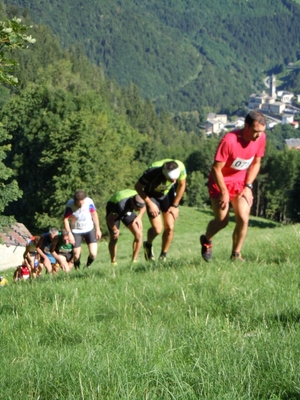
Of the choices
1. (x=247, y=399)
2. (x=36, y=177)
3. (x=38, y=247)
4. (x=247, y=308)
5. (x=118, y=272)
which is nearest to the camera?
(x=247, y=399)

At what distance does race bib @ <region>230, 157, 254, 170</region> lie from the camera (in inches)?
311

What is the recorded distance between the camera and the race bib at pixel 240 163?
7896 millimetres

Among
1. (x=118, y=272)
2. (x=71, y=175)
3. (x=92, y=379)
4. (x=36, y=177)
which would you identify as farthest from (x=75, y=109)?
(x=92, y=379)

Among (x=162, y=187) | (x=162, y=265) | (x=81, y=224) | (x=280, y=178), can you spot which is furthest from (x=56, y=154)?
(x=280, y=178)

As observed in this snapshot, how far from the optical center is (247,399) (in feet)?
9.37

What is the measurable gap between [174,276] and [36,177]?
43824 millimetres

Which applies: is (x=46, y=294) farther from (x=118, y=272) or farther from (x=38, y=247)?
(x=38, y=247)

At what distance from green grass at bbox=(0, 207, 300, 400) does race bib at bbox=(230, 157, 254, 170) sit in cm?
174

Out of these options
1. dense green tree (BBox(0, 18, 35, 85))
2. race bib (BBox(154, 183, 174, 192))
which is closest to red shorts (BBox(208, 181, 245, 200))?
race bib (BBox(154, 183, 174, 192))

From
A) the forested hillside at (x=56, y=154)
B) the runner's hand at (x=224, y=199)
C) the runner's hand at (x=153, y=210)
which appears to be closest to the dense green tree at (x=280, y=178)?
the forested hillside at (x=56, y=154)

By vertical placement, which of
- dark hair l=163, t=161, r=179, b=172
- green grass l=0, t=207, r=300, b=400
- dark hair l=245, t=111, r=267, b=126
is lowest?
green grass l=0, t=207, r=300, b=400

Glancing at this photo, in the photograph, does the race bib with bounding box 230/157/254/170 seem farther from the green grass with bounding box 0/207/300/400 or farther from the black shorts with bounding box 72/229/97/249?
the black shorts with bounding box 72/229/97/249

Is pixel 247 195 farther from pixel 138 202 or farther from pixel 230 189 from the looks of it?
pixel 138 202

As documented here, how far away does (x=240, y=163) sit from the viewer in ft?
26.1
